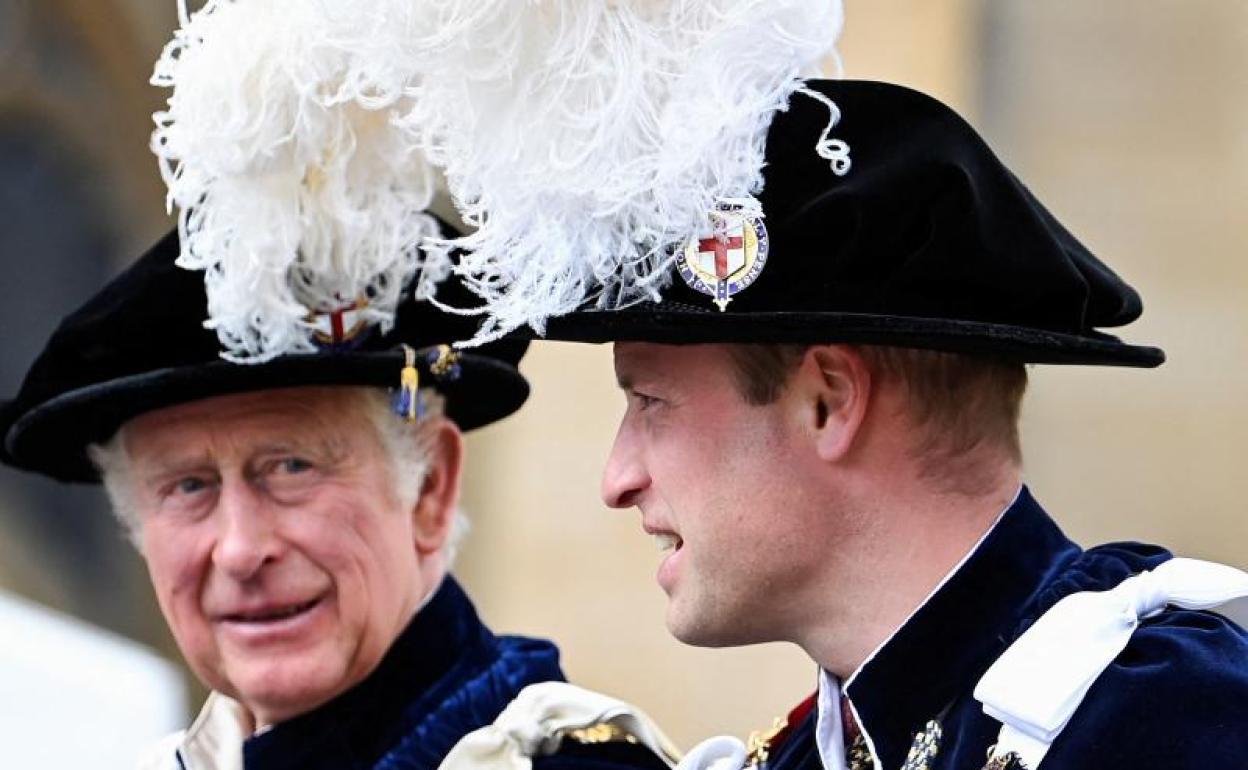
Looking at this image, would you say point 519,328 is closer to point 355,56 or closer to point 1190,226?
point 355,56

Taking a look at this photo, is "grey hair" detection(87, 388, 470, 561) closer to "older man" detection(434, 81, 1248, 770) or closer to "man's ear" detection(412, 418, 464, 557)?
"man's ear" detection(412, 418, 464, 557)

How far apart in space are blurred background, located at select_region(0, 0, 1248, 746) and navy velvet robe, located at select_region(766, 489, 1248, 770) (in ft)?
9.50

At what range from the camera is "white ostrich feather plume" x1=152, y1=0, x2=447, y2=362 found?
3551 mm

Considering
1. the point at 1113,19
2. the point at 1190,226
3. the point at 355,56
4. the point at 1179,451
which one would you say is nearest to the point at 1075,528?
the point at 1179,451

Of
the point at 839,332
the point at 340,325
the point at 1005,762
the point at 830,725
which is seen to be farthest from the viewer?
the point at 340,325

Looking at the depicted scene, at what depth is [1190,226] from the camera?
5562 millimetres

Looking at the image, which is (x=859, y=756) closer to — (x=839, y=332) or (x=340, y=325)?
(x=839, y=332)

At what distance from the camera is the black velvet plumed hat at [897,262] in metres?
2.59

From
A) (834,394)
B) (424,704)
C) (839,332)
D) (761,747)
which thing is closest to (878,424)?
(834,394)

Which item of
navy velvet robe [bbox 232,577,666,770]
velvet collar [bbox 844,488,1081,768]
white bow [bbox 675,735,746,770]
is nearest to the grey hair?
navy velvet robe [bbox 232,577,666,770]

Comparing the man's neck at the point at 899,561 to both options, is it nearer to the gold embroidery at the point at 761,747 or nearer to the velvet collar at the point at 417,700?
the gold embroidery at the point at 761,747

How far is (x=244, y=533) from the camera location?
377 cm

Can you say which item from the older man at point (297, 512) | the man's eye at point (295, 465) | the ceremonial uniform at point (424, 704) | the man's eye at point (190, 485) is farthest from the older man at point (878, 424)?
the man's eye at point (190, 485)

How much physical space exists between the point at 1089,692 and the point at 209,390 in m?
1.86
